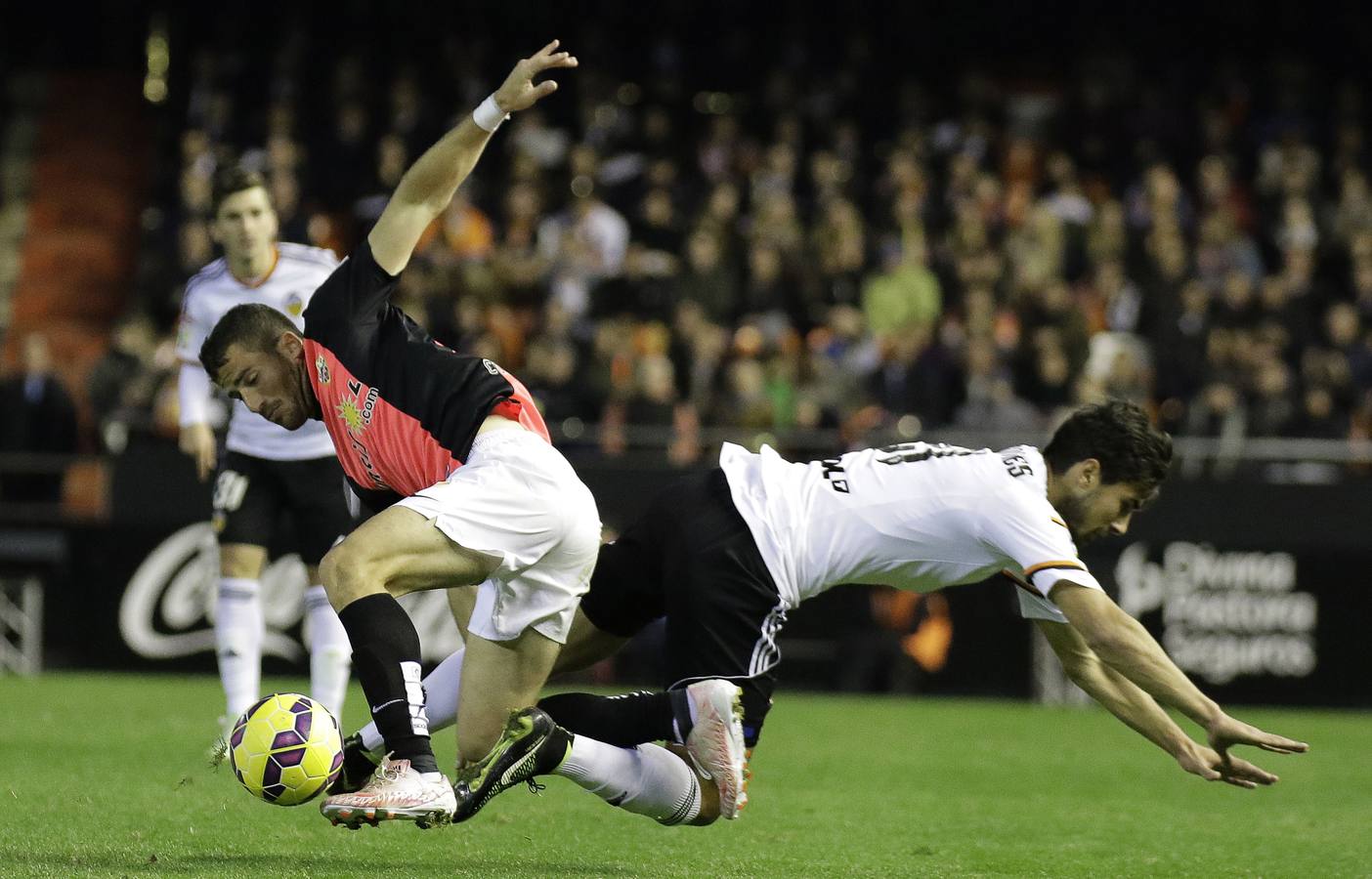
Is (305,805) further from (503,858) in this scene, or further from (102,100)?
(102,100)

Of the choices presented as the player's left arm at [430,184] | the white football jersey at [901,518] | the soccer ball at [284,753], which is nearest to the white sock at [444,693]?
the soccer ball at [284,753]

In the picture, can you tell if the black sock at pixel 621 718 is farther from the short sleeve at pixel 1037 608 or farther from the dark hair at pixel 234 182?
the dark hair at pixel 234 182

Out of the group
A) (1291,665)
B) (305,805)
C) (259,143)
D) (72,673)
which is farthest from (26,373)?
(1291,665)

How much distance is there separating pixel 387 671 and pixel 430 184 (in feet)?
5.06

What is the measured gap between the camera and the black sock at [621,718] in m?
5.96

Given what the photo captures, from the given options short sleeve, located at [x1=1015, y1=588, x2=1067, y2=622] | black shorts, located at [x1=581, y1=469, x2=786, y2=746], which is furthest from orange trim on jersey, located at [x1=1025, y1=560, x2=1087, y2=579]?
black shorts, located at [x1=581, y1=469, x2=786, y2=746]

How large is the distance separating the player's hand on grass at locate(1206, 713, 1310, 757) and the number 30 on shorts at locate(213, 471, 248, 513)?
4.54 metres

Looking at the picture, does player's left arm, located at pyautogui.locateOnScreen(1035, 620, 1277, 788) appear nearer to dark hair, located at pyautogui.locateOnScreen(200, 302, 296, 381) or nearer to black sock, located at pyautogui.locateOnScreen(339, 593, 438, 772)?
black sock, located at pyautogui.locateOnScreen(339, 593, 438, 772)

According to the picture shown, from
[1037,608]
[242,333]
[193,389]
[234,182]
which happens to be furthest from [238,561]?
[1037,608]

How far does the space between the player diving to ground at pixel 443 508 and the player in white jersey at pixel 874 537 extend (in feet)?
0.65

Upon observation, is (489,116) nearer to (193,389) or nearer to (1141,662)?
(1141,662)

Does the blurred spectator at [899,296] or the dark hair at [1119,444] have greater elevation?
the blurred spectator at [899,296]

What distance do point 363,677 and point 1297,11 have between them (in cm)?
1818

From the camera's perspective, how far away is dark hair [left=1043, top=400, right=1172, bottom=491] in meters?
5.68
